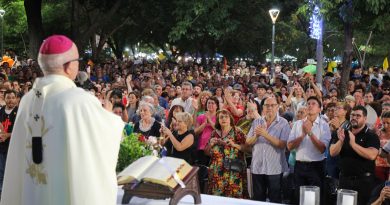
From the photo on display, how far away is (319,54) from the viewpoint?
18250 millimetres

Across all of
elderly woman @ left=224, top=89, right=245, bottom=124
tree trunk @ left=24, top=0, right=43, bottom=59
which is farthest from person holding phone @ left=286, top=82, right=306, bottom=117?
tree trunk @ left=24, top=0, right=43, bottom=59

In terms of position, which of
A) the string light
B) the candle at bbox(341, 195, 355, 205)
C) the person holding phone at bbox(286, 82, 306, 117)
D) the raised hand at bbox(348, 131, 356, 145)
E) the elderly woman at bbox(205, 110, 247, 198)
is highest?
the string light

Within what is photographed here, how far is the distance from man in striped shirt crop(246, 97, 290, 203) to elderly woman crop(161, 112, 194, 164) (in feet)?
2.50

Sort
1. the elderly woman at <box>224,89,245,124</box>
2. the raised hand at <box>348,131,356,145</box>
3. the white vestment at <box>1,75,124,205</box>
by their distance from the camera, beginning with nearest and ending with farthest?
the white vestment at <box>1,75,124,205</box> → the raised hand at <box>348,131,356,145</box> → the elderly woman at <box>224,89,245,124</box>

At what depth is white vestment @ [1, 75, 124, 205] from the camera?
383cm

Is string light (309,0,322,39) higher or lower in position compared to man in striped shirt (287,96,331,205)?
higher

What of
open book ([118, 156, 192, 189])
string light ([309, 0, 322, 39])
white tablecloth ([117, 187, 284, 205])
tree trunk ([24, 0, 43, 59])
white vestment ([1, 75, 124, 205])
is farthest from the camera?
tree trunk ([24, 0, 43, 59])

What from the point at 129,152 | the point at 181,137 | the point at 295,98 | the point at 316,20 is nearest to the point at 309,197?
the point at 129,152

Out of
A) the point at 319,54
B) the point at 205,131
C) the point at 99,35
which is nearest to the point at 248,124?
the point at 205,131

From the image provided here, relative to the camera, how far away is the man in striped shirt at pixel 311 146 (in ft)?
24.7

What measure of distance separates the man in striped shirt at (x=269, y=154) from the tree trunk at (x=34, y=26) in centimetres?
1429

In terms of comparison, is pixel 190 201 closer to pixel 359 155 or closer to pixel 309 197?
pixel 309 197

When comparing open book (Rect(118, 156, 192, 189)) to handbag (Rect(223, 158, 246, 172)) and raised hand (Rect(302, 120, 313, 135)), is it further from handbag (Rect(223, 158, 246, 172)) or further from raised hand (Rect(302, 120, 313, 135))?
raised hand (Rect(302, 120, 313, 135))

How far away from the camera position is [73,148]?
151 inches
